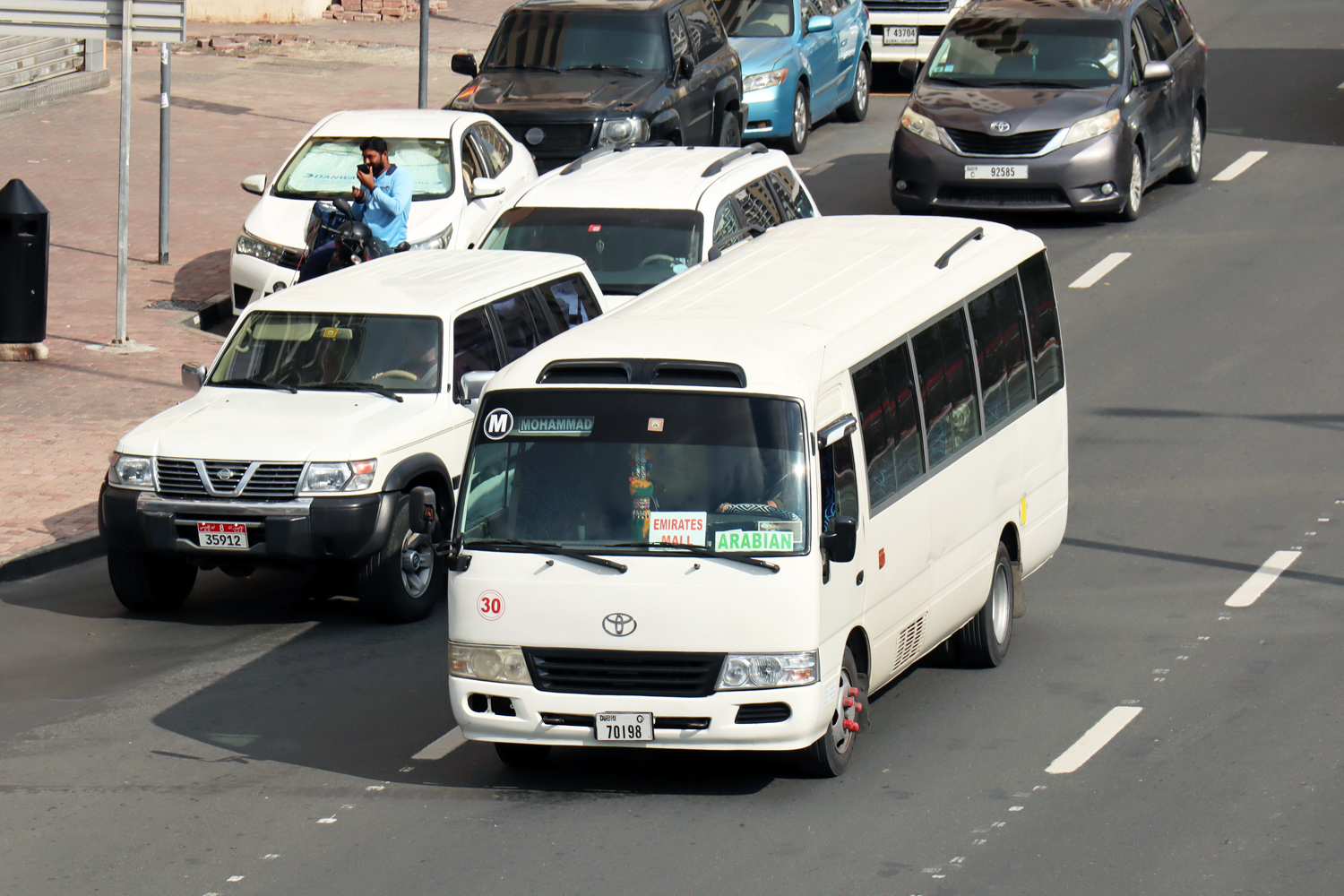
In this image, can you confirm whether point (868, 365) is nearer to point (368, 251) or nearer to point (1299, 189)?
point (368, 251)

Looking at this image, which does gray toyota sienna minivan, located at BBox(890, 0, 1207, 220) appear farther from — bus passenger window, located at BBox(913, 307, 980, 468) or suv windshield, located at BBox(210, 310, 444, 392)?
bus passenger window, located at BBox(913, 307, 980, 468)

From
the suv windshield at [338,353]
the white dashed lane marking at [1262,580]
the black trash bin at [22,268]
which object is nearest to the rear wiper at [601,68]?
the black trash bin at [22,268]

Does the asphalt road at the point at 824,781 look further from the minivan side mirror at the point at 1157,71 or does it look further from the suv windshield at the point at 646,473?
the minivan side mirror at the point at 1157,71

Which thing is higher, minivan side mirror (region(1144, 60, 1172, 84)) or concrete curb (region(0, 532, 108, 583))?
minivan side mirror (region(1144, 60, 1172, 84))

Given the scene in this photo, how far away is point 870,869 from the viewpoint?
314 inches

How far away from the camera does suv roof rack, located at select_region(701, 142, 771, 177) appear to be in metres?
15.3

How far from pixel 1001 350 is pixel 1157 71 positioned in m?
10.3

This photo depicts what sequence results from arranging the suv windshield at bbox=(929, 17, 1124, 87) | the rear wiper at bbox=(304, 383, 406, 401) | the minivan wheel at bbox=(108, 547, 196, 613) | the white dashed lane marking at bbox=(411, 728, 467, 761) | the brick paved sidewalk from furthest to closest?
the suv windshield at bbox=(929, 17, 1124, 87) → the brick paved sidewalk → the rear wiper at bbox=(304, 383, 406, 401) → the minivan wheel at bbox=(108, 547, 196, 613) → the white dashed lane marking at bbox=(411, 728, 467, 761)

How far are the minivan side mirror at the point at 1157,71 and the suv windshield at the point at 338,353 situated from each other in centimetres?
1061

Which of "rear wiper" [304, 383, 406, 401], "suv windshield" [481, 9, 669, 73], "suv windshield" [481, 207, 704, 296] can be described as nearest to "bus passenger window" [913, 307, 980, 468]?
"rear wiper" [304, 383, 406, 401]

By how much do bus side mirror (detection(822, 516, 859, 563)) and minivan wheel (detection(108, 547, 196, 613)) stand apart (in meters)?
4.70

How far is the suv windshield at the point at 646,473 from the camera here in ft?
28.2

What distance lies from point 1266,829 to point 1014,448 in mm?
3271

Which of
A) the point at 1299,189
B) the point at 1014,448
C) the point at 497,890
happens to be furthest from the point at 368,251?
the point at 1299,189
